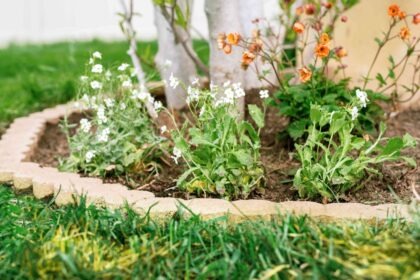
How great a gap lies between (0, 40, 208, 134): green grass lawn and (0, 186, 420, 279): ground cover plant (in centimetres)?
130

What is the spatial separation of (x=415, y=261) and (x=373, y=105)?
196cm

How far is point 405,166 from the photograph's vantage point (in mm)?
4031

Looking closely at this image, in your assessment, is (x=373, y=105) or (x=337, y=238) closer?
(x=337, y=238)

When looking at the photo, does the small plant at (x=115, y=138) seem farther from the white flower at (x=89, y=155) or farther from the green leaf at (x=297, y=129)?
the green leaf at (x=297, y=129)

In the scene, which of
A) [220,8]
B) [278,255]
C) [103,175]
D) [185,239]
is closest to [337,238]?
[278,255]

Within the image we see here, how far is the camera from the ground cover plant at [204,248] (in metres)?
2.71

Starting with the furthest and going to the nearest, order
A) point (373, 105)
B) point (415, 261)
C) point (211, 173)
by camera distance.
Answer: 1. point (373, 105)
2. point (211, 173)
3. point (415, 261)

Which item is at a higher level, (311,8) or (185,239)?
(311,8)

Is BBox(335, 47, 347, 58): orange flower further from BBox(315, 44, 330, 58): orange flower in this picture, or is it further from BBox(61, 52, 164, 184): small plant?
BBox(61, 52, 164, 184): small plant

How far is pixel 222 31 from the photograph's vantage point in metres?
4.55

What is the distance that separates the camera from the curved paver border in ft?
10.9

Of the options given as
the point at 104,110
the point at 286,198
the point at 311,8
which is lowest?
the point at 286,198

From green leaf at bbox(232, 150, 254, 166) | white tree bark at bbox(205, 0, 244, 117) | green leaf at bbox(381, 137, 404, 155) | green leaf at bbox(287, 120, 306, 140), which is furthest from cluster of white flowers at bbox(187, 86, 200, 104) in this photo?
green leaf at bbox(381, 137, 404, 155)

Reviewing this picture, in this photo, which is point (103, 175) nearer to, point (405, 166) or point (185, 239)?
point (185, 239)
